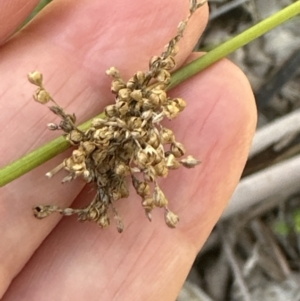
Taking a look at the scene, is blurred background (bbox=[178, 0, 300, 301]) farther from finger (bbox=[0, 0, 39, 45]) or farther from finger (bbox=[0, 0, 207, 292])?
finger (bbox=[0, 0, 39, 45])

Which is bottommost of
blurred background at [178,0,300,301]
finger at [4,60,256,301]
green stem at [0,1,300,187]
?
blurred background at [178,0,300,301]

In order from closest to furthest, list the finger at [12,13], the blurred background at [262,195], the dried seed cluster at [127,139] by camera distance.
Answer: the dried seed cluster at [127,139] < the finger at [12,13] < the blurred background at [262,195]

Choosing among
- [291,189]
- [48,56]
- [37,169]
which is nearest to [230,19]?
[291,189]

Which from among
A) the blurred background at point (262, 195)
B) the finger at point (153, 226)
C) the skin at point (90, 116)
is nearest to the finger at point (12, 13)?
the skin at point (90, 116)

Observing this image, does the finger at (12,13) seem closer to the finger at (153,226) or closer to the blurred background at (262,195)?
the finger at (153,226)

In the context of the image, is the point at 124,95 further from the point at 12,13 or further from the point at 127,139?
the point at 12,13

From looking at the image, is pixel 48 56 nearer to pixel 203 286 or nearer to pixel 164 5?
pixel 164 5

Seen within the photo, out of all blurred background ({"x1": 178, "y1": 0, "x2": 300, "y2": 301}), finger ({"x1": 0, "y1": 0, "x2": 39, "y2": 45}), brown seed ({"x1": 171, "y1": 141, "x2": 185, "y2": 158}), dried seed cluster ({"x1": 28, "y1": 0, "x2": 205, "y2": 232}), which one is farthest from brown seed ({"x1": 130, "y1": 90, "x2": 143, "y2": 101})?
blurred background ({"x1": 178, "y1": 0, "x2": 300, "y2": 301})
